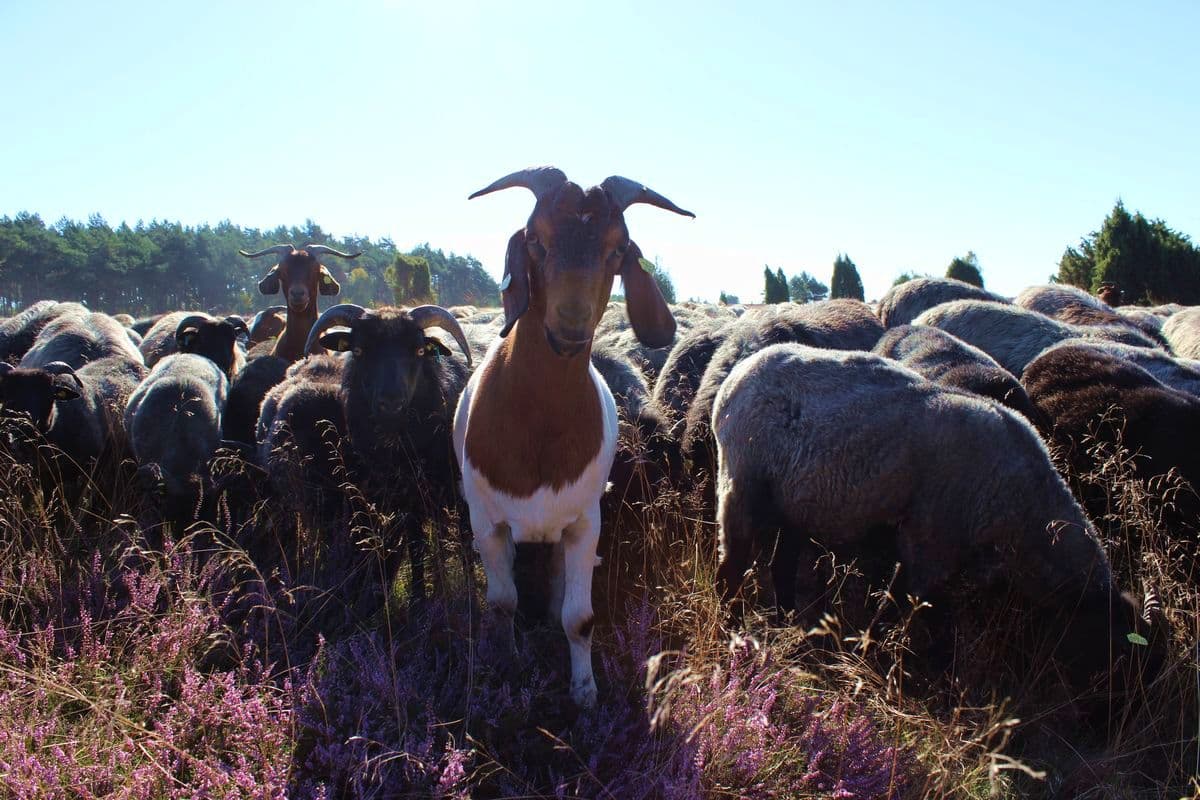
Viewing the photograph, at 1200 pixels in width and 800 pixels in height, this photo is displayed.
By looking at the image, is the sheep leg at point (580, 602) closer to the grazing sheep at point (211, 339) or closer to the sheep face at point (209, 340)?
the grazing sheep at point (211, 339)

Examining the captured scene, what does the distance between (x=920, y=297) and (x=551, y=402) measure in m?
7.75

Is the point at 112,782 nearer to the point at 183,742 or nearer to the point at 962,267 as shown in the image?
the point at 183,742

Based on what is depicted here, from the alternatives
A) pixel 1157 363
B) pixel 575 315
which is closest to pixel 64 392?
pixel 575 315

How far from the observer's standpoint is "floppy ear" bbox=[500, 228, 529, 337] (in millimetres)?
3361

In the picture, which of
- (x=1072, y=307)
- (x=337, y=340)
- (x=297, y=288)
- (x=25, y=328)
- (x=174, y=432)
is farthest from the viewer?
(x=25, y=328)

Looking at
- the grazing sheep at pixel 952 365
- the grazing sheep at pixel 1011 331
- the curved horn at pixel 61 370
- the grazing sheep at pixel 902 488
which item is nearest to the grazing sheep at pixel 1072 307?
the grazing sheep at pixel 1011 331

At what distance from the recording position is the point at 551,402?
3646 mm

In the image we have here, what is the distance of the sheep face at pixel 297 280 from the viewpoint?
977 cm

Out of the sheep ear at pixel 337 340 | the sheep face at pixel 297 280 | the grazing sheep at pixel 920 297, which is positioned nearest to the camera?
the sheep ear at pixel 337 340

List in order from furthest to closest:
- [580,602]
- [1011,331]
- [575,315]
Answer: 1. [1011,331]
2. [580,602]
3. [575,315]

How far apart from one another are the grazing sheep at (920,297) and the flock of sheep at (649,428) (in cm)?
194

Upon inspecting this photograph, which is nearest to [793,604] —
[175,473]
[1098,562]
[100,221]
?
[1098,562]

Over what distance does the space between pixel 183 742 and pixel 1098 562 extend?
4.49 meters

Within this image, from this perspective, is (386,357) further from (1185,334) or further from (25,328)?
(1185,334)
